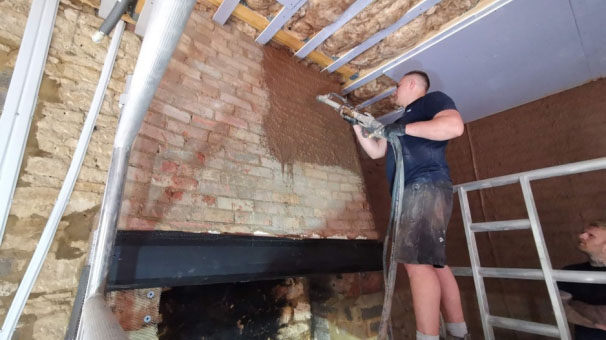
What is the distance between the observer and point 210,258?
4.34 ft

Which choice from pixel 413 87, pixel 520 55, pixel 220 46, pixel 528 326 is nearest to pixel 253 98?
pixel 220 46

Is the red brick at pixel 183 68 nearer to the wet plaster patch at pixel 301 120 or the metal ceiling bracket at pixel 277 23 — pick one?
the wet plaster patch at pixel 301 120

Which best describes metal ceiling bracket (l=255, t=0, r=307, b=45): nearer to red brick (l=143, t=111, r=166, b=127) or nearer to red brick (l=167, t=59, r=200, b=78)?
red brick (l=167, t=59, r=200, b=78)

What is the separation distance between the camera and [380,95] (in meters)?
2.57

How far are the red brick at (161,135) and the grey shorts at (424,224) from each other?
1215mm

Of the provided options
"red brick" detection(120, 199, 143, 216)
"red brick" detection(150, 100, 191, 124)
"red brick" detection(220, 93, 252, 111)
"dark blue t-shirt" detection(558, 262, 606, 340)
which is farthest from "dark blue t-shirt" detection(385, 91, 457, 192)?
"red brick" detection(120, 199, 143, 216)

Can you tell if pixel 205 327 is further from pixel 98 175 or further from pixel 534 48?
pixel 534 48

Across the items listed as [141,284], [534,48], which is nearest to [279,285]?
[141,284]

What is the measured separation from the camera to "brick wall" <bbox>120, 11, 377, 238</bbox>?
132 centimetres

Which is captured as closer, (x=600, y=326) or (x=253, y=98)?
(x=600, y=326)

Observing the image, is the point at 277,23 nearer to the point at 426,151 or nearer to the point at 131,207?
the point at 426,151

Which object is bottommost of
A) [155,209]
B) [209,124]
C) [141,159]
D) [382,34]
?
[155,209]

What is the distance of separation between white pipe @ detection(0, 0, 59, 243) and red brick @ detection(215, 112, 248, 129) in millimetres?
793

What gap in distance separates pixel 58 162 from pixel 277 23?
1.44m
